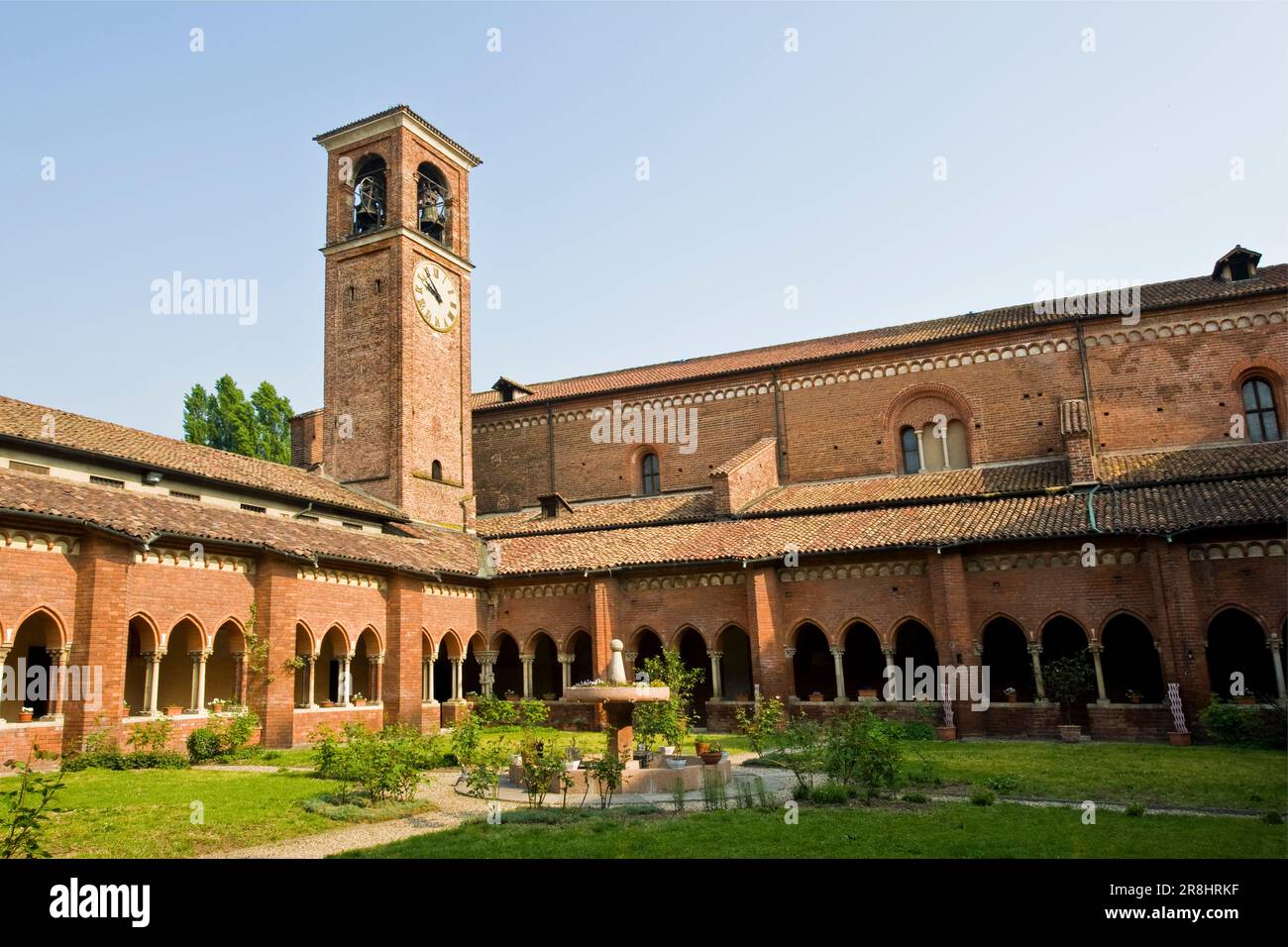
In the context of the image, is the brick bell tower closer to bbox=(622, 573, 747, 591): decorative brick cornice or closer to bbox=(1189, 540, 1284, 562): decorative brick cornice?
bbox=(622, 573, 747, 591): decorative brick cornice

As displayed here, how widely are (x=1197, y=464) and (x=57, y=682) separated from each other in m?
26.8

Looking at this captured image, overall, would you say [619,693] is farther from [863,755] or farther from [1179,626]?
[1179,626]

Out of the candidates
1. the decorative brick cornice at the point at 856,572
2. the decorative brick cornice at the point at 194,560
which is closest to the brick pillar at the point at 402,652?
the decorative brick cornice at the point at 194,560

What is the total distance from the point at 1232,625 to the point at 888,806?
54.6 feet

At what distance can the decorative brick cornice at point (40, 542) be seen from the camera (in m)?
15.6

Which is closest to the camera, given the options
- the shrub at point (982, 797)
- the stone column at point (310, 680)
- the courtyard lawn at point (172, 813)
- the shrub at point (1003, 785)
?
the courtyard lawn at point (172, 813)

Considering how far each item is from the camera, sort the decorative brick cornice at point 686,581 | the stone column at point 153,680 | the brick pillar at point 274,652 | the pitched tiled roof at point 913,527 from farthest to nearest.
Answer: the decorative brick cornice at point 686,581 → the pitched tiled roof at point 913,527 → the brick pillar at point 274,652 → the stone column at point 153,680

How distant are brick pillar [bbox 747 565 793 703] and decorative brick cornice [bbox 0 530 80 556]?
51.2 ft

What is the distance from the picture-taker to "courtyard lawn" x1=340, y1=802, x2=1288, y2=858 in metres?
8.23

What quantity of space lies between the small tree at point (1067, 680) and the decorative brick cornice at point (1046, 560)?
219cm

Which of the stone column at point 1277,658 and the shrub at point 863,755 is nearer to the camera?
the shrub at point 863,755

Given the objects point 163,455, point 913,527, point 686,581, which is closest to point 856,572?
point 913,527

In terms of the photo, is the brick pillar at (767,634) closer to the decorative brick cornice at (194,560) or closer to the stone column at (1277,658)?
the stone column at (1277,658)
